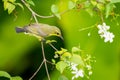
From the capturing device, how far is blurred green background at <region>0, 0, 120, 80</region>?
7.04 feet

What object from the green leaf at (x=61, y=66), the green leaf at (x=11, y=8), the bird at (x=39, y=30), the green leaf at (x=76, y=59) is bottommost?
the green leaf at (x=61, y=66)

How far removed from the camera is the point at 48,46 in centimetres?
223

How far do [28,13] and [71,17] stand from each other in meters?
0.23

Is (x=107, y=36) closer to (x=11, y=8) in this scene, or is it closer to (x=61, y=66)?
(x=61, y=66)

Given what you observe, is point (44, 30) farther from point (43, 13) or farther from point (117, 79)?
point (117, 79)

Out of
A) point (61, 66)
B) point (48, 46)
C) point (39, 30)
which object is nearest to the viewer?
point (61, 66)

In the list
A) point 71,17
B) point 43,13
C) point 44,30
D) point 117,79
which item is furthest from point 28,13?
point 117,79

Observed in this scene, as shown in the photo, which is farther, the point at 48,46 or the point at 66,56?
the point at 48,46

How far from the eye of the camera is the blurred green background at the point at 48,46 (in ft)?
7.04

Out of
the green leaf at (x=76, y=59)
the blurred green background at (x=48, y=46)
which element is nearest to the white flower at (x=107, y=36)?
the green leaf at (x=76, y=59)

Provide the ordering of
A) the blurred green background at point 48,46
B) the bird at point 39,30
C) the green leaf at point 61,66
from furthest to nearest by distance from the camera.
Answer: the blurred green background at point 48,46
the bird at point 39,30
the green leaf at point 61,66

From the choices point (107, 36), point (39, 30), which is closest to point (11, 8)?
point (39, 30)

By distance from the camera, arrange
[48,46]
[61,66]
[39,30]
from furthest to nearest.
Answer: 1. [48,46]
2. [39,30]
3. [61,66]

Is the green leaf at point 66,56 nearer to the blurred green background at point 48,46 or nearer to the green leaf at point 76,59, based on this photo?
the green leaf at point 76,59
